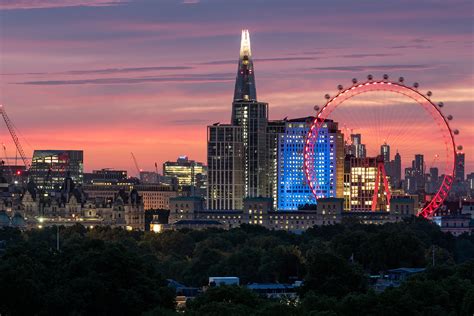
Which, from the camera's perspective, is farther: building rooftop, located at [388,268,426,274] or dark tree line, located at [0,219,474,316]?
building rooftop, located at [388,268,426,274]

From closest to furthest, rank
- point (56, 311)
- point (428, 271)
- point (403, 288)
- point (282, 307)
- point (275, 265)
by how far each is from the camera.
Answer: point (282, 307), point (56, 311), point (403, 288), point (428, 271), point (275, 265)

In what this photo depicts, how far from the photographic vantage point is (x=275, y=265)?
191m

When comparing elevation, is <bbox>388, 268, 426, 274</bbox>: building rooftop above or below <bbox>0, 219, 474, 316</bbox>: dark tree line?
above

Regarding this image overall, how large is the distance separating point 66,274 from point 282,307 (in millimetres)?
25327

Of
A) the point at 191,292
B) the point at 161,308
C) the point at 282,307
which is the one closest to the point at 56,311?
the point at 161,308

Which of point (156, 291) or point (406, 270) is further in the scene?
point (406, 270)

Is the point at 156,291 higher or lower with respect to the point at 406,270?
lower

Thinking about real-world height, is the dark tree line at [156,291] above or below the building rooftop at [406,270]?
below

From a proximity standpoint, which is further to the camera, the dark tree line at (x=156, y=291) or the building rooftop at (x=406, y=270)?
the building rooftop at (x=406, y=270)

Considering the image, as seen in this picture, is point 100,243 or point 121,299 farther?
point 100,243

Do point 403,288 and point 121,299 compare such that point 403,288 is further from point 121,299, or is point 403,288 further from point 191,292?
point 191,292

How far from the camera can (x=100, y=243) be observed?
6914 inches

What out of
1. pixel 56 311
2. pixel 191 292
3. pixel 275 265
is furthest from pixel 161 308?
pixel 275 265

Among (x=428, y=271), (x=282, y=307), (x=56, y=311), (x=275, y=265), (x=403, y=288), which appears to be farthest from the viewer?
(x=275, y=265)
